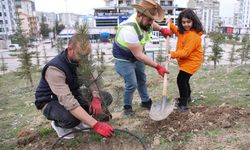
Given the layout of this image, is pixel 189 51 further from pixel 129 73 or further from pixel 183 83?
pixel 129 73

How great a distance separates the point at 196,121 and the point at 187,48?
975mm

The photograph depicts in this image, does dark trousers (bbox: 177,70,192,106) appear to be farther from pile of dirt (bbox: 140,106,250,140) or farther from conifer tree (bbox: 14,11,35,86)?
conifer tree (bbox: 14,11,35,86)

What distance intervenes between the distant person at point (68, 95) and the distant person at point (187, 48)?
46.3 inches

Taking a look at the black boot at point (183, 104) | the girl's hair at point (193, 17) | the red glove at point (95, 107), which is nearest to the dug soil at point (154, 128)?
the black boot at point (183, 104)

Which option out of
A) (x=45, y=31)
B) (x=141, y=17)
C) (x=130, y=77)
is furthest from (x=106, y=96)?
(x=45, y=31)

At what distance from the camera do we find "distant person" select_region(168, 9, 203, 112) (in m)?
3.12

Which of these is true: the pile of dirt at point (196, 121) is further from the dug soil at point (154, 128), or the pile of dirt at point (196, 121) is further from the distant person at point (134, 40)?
the distant person at point (134, 40)

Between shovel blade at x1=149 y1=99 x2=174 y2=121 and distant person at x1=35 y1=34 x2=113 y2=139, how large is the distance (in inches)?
24.4

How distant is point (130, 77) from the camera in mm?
3119

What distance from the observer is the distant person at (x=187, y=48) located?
312 cm

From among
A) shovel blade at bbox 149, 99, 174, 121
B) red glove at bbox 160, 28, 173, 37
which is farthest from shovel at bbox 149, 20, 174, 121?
red glove at bbox 160, 28, 173, 37

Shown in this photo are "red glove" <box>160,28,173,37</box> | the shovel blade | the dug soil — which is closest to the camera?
the dug soil

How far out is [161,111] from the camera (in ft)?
9.86

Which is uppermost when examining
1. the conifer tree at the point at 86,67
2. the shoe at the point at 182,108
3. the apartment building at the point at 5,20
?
the apartment building at the point at 5,20
